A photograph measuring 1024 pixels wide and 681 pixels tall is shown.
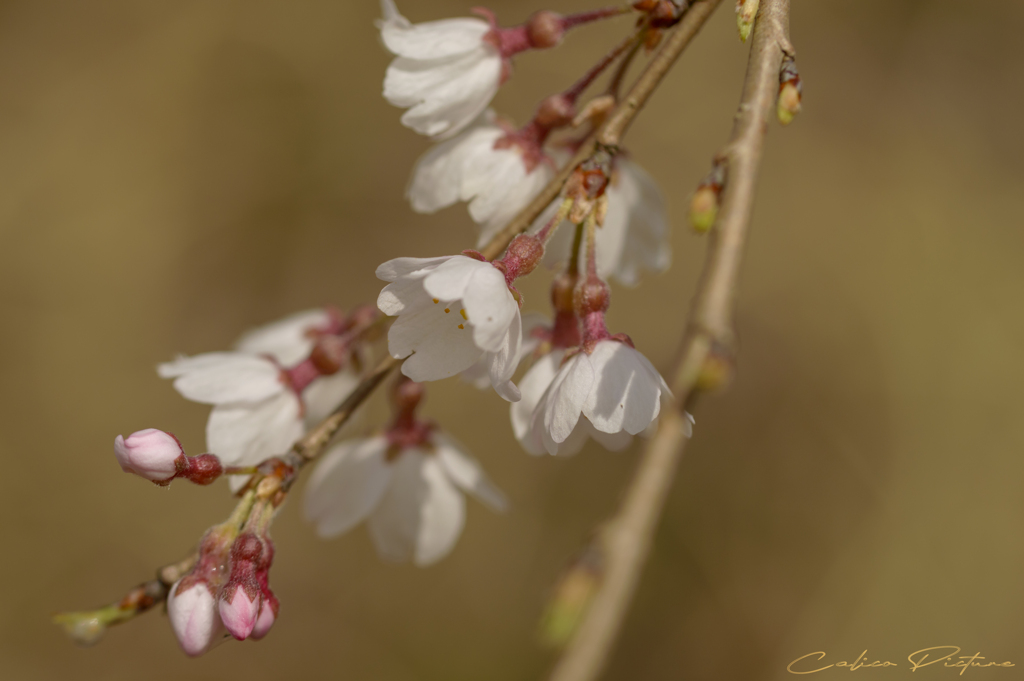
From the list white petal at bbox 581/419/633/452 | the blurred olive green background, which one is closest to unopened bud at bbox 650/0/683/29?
white petal at bbox 581/419/633/452

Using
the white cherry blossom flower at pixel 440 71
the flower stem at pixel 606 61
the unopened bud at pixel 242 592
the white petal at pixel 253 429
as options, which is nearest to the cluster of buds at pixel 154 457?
the unopened bud at pixel 242 592

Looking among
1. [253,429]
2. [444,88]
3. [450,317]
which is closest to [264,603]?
[253,429]

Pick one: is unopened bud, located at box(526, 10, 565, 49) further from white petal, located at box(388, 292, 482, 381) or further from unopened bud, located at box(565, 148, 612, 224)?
white petal, located at box(388, 292, 482, 381)

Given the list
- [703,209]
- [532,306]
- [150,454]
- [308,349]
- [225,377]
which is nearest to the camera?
[703,209]
